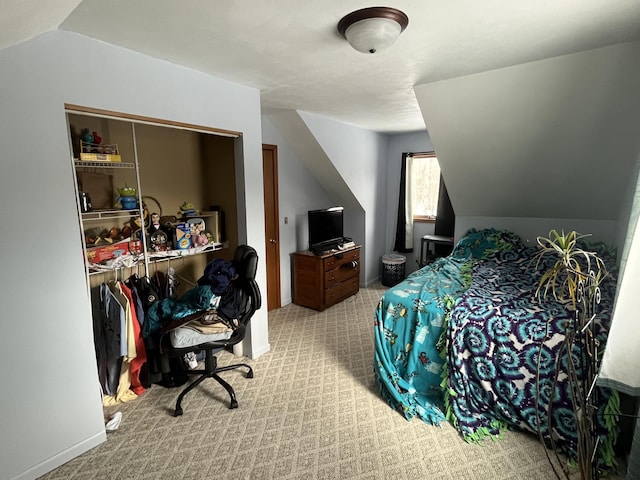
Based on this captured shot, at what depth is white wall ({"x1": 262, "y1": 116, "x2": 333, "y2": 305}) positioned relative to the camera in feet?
13.1

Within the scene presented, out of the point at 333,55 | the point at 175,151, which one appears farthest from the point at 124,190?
the point at 333,55

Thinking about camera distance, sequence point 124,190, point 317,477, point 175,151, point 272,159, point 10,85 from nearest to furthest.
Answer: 1. point 10,85
2. point 317,477
3. point 124,190
4. point 175,151
5. point 272,159

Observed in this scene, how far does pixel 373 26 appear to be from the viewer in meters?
1.54

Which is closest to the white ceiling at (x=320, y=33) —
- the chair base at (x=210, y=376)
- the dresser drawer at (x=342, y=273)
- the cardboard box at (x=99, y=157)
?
the cardboard box at (x=99, y=157)

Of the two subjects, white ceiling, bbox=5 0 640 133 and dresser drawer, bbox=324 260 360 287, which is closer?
white ceiling, bbox=5 0 640 133

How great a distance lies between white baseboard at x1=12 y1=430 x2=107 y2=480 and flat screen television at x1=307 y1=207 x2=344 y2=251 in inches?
104

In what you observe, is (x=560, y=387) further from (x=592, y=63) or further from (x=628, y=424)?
(x=592, y=63)

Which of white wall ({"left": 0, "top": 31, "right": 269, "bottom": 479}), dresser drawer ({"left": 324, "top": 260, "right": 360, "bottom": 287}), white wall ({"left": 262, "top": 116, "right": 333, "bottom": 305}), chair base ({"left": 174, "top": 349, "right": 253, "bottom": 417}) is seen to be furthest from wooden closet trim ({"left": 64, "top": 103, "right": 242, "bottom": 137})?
dresser drawer ({"left": 324, "top": 260, "right": 360, "bottom": 287})

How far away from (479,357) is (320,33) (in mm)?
2107

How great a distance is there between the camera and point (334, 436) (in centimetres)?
203

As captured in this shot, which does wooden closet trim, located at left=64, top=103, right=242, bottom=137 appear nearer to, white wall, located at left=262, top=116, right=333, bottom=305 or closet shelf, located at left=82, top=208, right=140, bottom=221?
closet shelf, located at left=82, top=208, right=140, bottom=221

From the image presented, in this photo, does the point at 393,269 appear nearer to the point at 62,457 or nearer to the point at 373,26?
the point at 373,26

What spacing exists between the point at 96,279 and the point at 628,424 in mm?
3575

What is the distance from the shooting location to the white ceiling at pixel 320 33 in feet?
4.72
